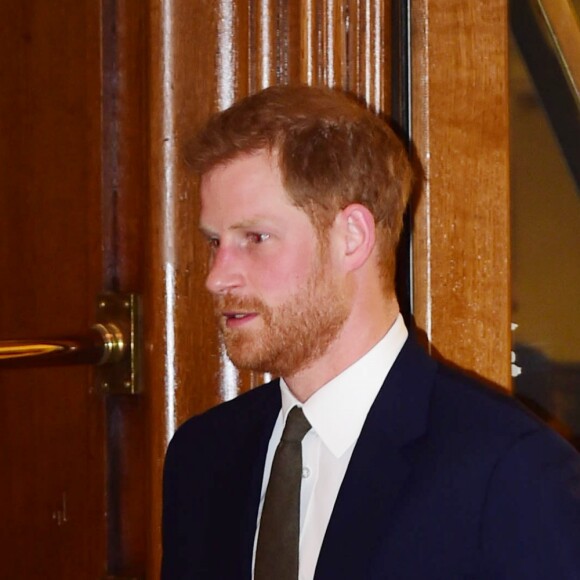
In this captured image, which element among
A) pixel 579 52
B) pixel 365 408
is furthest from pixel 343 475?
pixel 579 52

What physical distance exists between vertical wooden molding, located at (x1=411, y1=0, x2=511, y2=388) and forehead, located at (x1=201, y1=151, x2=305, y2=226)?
0.73 ft

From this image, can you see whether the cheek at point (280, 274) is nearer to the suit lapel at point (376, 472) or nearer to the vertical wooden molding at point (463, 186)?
the suit lapel at point (376, 472)

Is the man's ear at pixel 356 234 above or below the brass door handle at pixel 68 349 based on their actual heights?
above

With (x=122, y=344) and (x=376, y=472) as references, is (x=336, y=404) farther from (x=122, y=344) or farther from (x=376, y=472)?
(x=122, y=344)

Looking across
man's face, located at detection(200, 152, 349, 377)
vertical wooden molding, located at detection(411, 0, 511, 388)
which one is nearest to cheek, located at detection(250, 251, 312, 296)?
man's face, located at detection(200, 152, 349, 377)

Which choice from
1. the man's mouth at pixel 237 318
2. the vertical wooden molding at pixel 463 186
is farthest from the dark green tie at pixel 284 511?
the vertical wooden molding at pixel 463 186

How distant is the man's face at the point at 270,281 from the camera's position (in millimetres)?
1074

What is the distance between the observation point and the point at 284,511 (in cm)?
108

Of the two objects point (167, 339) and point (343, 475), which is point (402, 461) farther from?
point (167, 339)

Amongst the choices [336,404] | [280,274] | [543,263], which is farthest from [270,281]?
[543,263]

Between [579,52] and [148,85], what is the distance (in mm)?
477

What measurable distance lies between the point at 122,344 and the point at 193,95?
270mm

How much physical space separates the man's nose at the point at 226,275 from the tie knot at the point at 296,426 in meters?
0.14

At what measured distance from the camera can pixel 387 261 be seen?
1143 millimetres
